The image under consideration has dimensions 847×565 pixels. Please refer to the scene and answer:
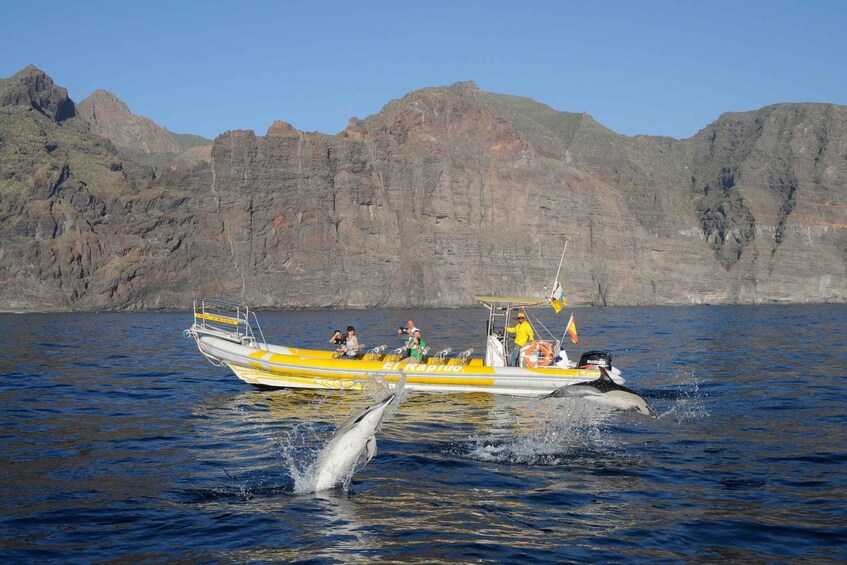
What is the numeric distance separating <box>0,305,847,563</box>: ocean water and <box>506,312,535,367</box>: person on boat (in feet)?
5.39

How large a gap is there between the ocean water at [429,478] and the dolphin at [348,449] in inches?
9.9

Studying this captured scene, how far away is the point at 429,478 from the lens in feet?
40.3

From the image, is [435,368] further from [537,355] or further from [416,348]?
[537,355]

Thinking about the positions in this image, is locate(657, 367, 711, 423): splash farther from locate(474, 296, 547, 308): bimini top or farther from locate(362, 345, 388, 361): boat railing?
locate(362, 345, 388, 361): boat railing

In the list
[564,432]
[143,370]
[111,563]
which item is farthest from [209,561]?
[143,370]

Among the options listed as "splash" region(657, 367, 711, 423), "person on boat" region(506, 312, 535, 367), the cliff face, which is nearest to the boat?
"person on boat" region(506, 312, 535, 367)

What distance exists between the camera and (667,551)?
9102mm

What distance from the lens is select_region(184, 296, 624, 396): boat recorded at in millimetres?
21109

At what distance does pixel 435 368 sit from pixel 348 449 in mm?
10129

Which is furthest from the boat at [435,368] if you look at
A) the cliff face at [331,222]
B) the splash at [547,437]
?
the cliff face at [331,222]

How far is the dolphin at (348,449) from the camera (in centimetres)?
1106

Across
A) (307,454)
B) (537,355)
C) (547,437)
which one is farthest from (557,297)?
(307,454)

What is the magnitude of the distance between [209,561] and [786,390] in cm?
1881

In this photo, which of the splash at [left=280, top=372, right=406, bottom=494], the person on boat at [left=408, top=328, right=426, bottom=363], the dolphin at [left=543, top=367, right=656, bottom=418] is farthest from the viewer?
the person on boat at [left=408, top=328, right=426, bottom=363]
